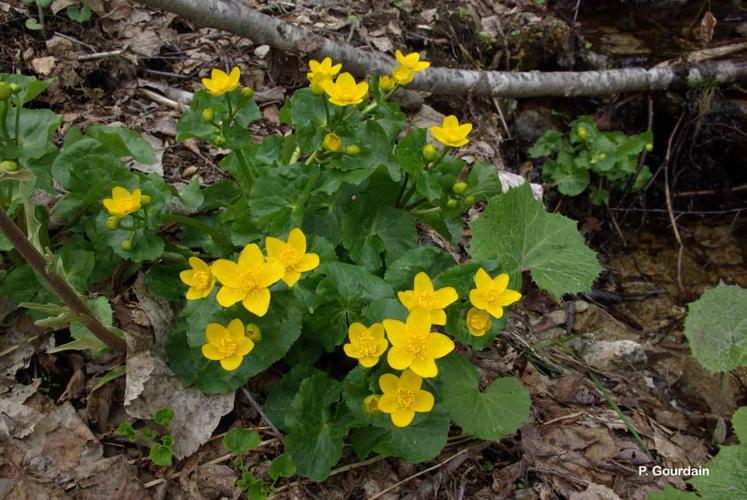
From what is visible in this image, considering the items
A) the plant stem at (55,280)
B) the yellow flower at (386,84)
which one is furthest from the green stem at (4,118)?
the yellow flower at (386,84)

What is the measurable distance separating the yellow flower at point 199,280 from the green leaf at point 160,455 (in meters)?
0.50

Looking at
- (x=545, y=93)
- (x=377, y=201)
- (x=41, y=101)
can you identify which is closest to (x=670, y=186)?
(x=545, y=93)

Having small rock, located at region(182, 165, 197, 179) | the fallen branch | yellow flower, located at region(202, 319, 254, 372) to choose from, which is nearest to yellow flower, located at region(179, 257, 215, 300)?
yellow flower, located at region(202, 319, 254, 372)

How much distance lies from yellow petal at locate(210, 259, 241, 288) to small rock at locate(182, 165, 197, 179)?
136cm

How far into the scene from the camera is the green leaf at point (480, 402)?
1.92m

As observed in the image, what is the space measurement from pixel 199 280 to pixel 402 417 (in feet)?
2.44

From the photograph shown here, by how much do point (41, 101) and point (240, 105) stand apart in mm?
1455

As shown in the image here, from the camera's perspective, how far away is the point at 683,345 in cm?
401

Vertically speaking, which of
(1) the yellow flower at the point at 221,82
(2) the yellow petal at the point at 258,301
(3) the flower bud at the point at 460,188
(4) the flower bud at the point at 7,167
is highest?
(1) the yellow flower at the point at 221,82

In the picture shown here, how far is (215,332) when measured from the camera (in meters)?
1.80

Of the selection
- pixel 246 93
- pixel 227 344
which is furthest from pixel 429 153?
pixel 227 344

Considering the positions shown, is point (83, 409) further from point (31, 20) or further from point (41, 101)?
point (31, 20)

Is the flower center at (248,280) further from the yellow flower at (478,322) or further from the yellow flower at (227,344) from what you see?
the yellow flower at (478,322)

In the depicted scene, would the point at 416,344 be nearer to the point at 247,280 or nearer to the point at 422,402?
the point at 422,402
